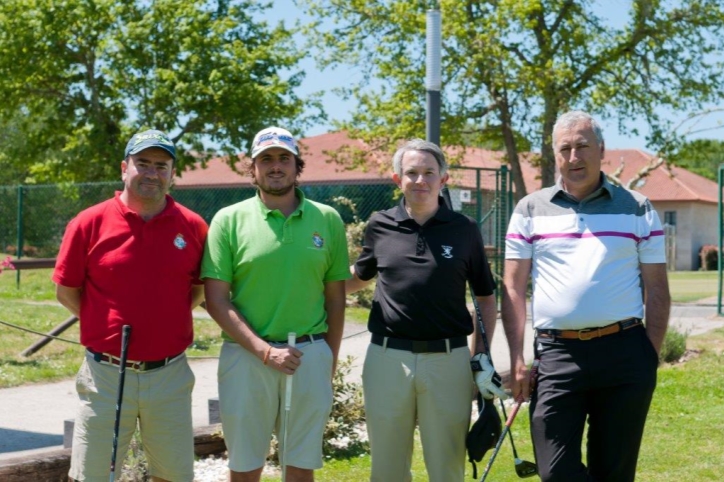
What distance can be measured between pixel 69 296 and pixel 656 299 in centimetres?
268

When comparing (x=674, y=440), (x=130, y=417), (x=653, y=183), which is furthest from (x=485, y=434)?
(x=653, y=183)

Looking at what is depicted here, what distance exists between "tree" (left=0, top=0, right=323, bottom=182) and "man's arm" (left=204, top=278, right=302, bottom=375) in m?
19.7

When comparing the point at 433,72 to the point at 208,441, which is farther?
the point at 433,72

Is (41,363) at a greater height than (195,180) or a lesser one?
lesser

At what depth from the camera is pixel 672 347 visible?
10.7m

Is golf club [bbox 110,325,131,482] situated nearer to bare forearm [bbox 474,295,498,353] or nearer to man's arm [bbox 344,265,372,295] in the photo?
man's arm [bbox 344,265,372,295]

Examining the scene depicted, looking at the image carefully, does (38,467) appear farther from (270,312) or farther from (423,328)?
(423,328)

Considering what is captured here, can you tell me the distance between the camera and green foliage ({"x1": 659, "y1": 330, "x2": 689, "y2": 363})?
418 inches

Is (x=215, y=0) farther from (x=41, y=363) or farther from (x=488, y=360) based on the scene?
(x=488, y=360)

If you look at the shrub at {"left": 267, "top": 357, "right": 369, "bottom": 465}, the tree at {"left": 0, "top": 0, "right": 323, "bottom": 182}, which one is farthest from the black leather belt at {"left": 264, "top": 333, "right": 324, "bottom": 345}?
the tree at {"left": 0, "top": 0, "right": 323, "bottom": 182}

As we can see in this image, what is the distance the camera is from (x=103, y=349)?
4.41 m

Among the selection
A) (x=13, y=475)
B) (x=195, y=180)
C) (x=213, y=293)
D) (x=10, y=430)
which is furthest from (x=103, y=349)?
(x=195, y=180)

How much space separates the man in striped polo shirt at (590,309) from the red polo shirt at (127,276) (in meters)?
1.57

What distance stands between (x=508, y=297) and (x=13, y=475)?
2.91 meters
